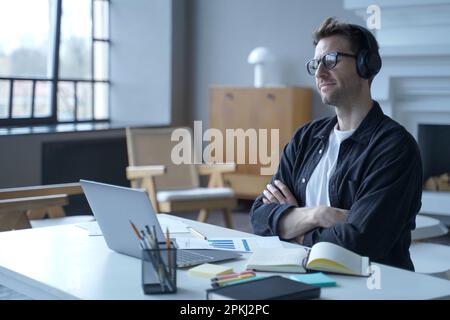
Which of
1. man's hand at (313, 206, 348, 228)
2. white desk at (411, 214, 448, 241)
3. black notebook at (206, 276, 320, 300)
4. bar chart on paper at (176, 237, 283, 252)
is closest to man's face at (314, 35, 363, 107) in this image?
man's hand at (313, 206, 348, 228)

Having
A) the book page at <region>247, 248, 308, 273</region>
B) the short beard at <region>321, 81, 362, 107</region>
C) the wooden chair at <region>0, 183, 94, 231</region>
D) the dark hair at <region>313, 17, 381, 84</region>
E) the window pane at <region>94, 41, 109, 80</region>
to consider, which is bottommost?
the wooden chair at <region>0, 183, 94, 231</region>

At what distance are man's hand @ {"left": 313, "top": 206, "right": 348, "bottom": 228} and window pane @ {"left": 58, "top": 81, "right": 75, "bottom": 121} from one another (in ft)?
15.1

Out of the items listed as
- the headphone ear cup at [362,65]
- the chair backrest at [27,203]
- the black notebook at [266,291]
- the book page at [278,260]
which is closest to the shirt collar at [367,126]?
the headphone ear cup at [362,65]

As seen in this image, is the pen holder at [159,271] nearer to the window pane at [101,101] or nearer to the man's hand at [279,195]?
the man's hand at [279,195]

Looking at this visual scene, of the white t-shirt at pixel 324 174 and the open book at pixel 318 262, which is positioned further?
the white t-shirt at pixel 324 174

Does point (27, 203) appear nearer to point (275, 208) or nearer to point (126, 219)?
point (275, 208)

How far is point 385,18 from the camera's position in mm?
5570

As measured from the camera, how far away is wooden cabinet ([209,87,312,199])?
5980 mm

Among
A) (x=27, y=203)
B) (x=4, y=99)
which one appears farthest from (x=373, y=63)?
(x=4, y=99)

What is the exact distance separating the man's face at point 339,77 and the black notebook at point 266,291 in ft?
3.13

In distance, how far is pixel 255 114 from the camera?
6.13 meters

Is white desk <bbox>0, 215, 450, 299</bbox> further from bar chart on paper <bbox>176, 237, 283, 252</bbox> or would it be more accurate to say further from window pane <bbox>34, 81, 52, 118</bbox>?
window pane <bbox>34, 81, 52, 118</bbox>

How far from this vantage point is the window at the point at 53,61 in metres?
5.96
